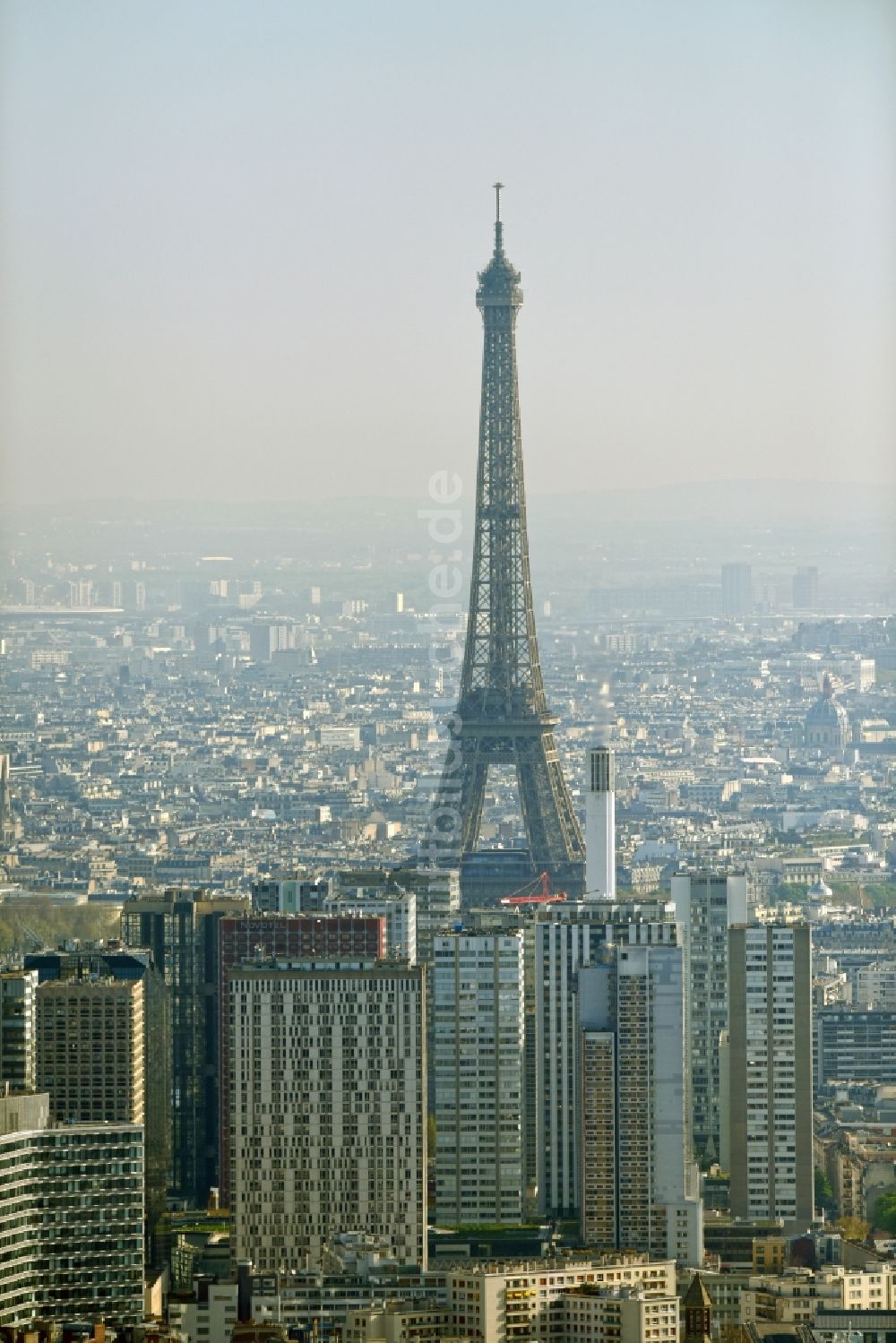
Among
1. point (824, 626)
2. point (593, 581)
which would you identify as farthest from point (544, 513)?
point (824, 626)

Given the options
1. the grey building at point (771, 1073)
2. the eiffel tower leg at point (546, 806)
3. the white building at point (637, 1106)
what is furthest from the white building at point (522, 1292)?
the eiffel tower leg at point (546, 806)

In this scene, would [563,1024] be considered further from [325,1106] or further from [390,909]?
[325,1106]

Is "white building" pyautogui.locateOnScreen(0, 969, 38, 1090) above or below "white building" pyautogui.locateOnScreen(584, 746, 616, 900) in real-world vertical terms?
below

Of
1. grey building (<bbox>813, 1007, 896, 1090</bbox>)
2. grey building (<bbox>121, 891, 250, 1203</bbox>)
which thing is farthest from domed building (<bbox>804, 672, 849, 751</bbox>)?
grey building (<bbox>121, 891, 250, 1203</bbox>)

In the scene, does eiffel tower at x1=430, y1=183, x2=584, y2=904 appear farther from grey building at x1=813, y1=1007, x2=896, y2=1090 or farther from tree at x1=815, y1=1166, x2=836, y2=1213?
tree at x1=815, y1=1166, x2=836, y2=1213

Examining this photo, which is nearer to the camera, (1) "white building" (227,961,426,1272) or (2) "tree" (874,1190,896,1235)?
(1) "white building" (227,961,426,1272)

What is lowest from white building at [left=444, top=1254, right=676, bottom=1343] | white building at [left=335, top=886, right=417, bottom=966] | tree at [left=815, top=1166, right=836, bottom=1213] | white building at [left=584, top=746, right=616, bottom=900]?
white building at [left=444, top=1254, right=676, bottom=1343]

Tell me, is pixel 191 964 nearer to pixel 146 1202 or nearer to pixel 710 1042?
pixel 710 1042
